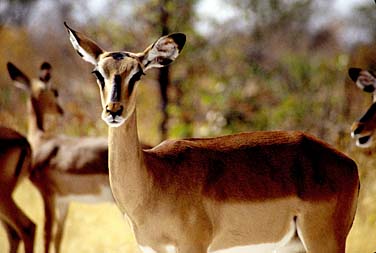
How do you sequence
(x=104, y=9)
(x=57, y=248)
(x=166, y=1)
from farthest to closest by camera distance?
(x=104, y=9), (x=166, y=1), (x=57, y=248)

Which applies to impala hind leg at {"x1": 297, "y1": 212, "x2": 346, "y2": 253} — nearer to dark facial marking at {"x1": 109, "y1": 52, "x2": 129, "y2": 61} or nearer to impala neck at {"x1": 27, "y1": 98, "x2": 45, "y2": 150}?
dark facial marking at {"x1": 109, "y1": 52, "x2": 129, "y2": 61}

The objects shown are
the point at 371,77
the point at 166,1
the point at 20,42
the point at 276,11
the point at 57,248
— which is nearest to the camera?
the point at 371,77

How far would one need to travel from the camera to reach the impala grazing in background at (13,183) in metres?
6.79

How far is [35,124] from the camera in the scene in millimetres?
8172

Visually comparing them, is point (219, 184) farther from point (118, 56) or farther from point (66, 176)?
point (66, 176)

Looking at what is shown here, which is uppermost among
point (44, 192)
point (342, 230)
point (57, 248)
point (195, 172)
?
point (195, 172)

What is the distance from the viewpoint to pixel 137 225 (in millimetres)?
4555

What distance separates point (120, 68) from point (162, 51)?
14.4 inches

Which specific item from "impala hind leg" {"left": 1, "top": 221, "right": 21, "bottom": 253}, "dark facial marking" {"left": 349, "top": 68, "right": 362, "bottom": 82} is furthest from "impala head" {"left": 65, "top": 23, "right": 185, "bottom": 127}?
"impala hind leg" {"left": 1, "top": 221, "right": 21, "bottom": 253}

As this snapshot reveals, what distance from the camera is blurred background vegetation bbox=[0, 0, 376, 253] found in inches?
343

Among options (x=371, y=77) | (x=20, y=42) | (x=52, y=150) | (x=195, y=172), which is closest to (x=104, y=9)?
(x=20, y=42)

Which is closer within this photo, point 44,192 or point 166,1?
point 44,192

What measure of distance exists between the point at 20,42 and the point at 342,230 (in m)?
13.2

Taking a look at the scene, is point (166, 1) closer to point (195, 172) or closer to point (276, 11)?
point (276, 11)
